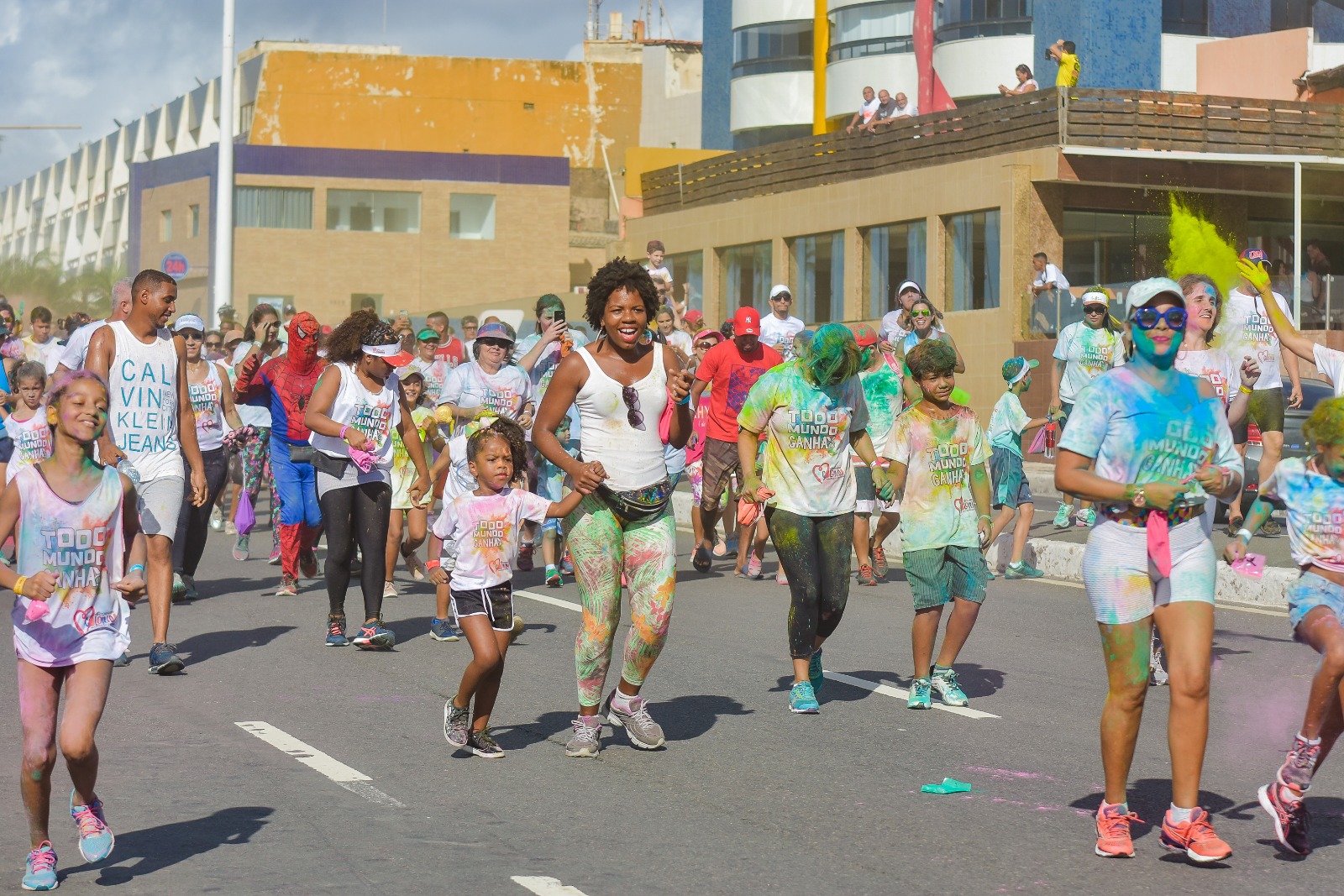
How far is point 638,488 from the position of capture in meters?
7.86

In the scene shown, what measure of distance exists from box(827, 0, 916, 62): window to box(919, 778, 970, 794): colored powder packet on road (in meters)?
40.1

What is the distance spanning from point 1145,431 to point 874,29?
42.0m

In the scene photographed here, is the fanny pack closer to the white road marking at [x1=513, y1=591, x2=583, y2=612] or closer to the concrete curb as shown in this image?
the concrete curb

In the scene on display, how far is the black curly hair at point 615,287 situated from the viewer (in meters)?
8.00

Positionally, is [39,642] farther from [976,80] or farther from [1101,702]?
[976,80]

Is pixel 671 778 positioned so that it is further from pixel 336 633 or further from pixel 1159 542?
pixel 336 633

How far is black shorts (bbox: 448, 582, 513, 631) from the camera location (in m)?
7.93

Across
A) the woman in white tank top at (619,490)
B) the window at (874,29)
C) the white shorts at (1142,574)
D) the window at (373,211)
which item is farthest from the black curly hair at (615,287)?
the window at (373,211)

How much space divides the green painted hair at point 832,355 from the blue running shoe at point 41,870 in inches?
177

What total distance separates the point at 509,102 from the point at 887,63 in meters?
26.9

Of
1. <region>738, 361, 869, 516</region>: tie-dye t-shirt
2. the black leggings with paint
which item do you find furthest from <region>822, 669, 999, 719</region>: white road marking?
the black leggings with paint

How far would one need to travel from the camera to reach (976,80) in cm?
4178

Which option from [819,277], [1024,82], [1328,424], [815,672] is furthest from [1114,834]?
[819,277]

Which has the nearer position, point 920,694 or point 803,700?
point 803,700
